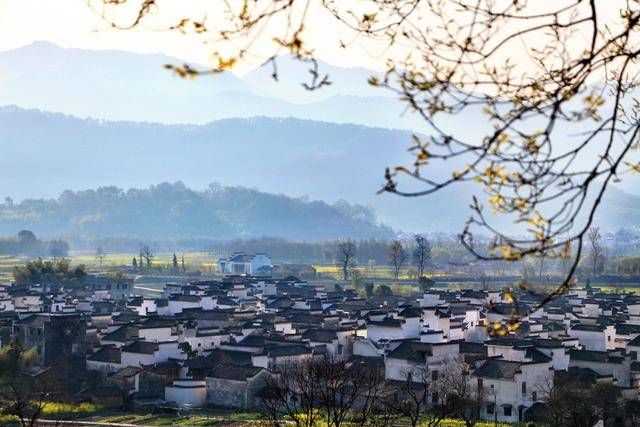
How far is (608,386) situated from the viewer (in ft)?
76.5

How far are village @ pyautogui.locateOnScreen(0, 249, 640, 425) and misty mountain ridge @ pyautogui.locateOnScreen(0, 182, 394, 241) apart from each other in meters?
84.1

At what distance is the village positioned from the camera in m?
22.8

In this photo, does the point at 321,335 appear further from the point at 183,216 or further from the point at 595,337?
the point at 183,216

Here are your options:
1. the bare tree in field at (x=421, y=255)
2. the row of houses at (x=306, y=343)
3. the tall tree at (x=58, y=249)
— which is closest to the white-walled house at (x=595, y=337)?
the row of houses at (x=306, y=343)

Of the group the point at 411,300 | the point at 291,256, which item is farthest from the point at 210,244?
the point at 411,300

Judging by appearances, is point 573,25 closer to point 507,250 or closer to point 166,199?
point 507,250

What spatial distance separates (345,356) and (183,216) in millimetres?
101383

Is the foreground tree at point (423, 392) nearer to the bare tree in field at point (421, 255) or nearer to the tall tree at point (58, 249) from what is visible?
the bare tree in field at point (421, 255)

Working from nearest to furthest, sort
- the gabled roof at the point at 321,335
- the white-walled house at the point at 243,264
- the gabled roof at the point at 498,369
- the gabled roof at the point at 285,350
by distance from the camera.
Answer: the gabled roof at the point at 498,369
the gabled roof at the point at 285,350
the gabled roof at the point at 321,335
the white-walled house at the point at 243,264

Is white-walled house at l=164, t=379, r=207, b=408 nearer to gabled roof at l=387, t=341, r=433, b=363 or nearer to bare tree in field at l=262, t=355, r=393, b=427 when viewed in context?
bare tree in field at l=262, t=355, r=393, b=427

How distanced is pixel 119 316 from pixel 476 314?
11223mm

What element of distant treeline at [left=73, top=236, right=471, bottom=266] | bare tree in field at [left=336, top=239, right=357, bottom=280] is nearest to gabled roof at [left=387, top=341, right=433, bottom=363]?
bare tree in field at [left=336, top=239, right=357, bottom=280]

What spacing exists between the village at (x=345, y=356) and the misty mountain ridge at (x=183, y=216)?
8411 cm

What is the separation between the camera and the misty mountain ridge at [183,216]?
123m
